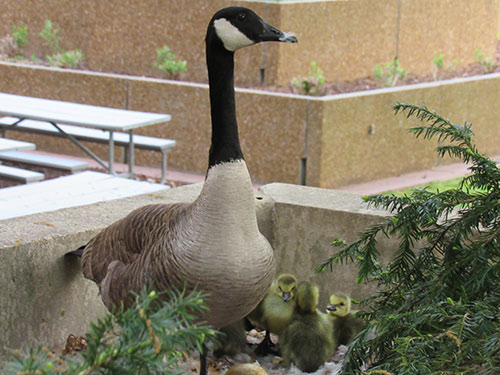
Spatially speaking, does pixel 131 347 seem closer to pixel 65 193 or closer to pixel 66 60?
pixel 65 193

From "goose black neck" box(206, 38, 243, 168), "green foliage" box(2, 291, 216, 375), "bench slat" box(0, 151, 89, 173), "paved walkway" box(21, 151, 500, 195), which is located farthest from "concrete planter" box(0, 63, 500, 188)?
"green foliage" box(2, 291, 216, 375)

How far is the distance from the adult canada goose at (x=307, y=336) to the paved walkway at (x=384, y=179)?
16.1ft

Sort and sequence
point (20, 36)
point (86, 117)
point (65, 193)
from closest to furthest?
point (65, 193)
point (86, 117)
point (20, 36)

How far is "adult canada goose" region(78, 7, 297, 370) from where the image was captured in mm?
3182

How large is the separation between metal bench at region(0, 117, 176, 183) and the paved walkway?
1.73ft

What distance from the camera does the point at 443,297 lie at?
2605 mm

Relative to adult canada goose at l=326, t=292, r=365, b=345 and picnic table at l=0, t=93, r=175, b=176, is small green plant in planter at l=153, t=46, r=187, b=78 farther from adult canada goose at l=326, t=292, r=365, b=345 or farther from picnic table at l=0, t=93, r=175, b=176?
adult canada goose at l=326, t=292, r=365, b=345

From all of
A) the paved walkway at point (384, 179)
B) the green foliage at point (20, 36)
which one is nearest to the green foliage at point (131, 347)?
the paved walkway at point (384, 179)

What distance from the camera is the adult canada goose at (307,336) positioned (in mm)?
4051

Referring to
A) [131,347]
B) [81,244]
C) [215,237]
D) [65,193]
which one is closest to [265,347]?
[81,244]

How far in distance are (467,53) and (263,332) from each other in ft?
31.4

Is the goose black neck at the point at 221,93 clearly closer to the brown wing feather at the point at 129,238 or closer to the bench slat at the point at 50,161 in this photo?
the brown wing feather at the point at 129,238

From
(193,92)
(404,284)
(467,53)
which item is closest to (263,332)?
(404,284)

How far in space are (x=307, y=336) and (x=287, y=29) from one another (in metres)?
6.86
